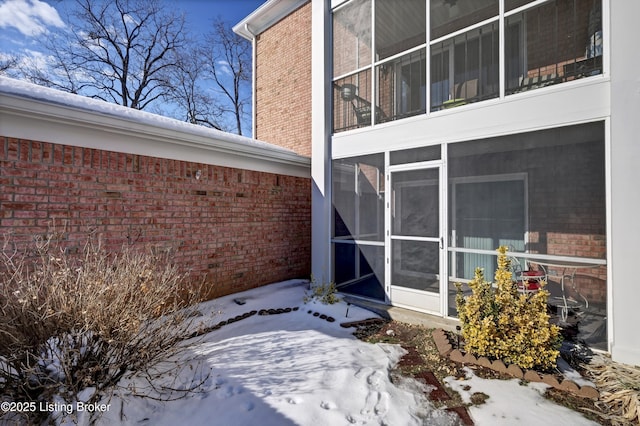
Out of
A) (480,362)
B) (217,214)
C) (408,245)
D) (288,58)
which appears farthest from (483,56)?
(288,58)

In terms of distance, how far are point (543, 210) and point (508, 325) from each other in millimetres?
1651

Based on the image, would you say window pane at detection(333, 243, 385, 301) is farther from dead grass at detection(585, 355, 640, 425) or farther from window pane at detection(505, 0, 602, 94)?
window pane at detection(505, 0, 602, 94)

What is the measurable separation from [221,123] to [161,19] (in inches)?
237

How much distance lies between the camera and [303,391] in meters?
2.93

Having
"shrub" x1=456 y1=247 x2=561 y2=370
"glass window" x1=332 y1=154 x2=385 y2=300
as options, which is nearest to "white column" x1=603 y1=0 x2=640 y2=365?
"shrub" x1=456 y1=247 x2=561 y2=370

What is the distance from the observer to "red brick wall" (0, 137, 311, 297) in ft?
12.0

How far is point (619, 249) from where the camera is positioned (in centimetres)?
331

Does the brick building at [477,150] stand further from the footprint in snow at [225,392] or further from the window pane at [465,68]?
the footprint in snow at [225,392]

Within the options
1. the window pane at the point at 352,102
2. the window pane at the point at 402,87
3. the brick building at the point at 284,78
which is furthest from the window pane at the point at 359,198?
the brick building at the point at 284,78

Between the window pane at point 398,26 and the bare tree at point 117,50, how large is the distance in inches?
608

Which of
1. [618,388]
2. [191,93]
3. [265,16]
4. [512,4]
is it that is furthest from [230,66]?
[618,388]

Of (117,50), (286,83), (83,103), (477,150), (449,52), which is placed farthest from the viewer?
(117,50)

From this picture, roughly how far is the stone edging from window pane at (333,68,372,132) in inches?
153

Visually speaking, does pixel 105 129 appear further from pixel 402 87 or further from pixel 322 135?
pixel 402 87
